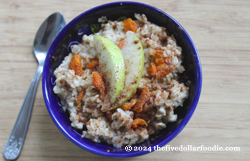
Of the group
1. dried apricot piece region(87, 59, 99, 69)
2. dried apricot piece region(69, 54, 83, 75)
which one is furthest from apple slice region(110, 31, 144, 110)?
dried apricot piece region(69, 54, 83, 75)

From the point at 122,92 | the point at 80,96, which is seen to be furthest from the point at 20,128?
the point at 122,92

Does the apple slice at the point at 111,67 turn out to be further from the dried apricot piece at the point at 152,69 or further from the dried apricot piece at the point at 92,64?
the dried apricot piece at the point at 152,69

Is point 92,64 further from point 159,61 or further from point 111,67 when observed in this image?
point 159,61

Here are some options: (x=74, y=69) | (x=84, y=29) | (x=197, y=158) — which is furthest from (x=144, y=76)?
(x=197, y=158)

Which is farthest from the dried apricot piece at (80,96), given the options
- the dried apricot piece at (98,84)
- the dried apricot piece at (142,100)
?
the dried apricot piece at (142,100)

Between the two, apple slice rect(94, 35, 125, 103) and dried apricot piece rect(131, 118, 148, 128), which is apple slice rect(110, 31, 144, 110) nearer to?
apple slice rect(94, 35, 125, 103)

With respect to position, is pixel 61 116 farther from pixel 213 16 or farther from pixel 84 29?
pixel 213 16
